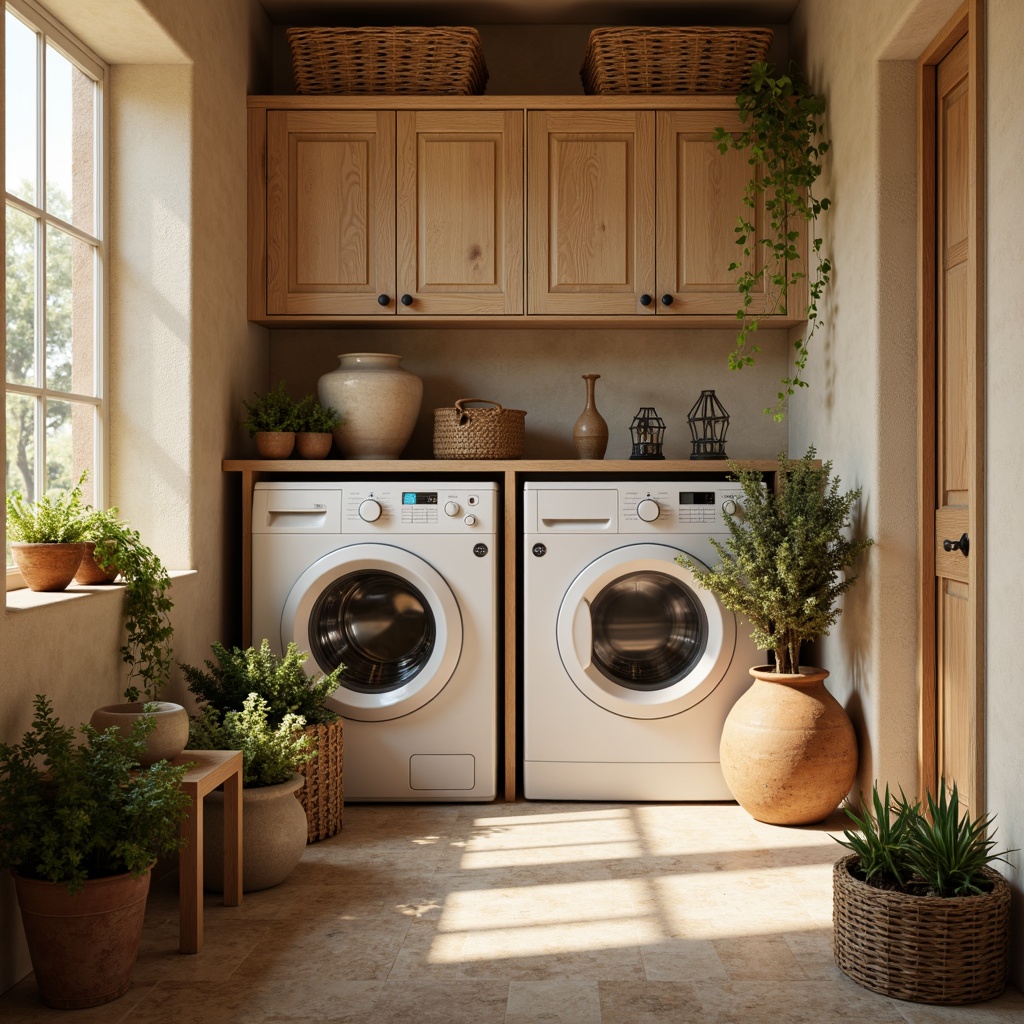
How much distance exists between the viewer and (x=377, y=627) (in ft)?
10.8

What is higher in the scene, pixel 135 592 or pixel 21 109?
pixel 21 109

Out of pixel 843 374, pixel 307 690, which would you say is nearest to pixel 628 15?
pixel 843 374

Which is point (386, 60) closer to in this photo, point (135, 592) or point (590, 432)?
point (590, 432)

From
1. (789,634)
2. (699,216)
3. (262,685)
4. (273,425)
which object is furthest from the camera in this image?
(699,216)

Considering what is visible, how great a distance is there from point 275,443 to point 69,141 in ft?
3.29

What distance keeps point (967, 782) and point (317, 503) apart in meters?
1.90

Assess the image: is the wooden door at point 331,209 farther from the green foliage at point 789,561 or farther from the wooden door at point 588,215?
the green foliage at point 789,561

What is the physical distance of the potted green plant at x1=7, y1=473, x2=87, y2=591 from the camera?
2.27 metres

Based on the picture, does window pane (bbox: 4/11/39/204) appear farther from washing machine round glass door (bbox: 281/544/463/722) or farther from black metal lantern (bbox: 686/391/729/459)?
black metal lantern (bbox: 686/391/729/459)

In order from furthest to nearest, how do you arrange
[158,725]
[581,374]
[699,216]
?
[581,374] → [699,216] → [158,725]

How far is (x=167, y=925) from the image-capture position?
2332 mm

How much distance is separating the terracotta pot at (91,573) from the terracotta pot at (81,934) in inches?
30.8

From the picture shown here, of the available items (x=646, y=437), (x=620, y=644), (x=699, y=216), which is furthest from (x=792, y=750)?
(x=699, y=216)

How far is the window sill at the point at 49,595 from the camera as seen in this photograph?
211cm
